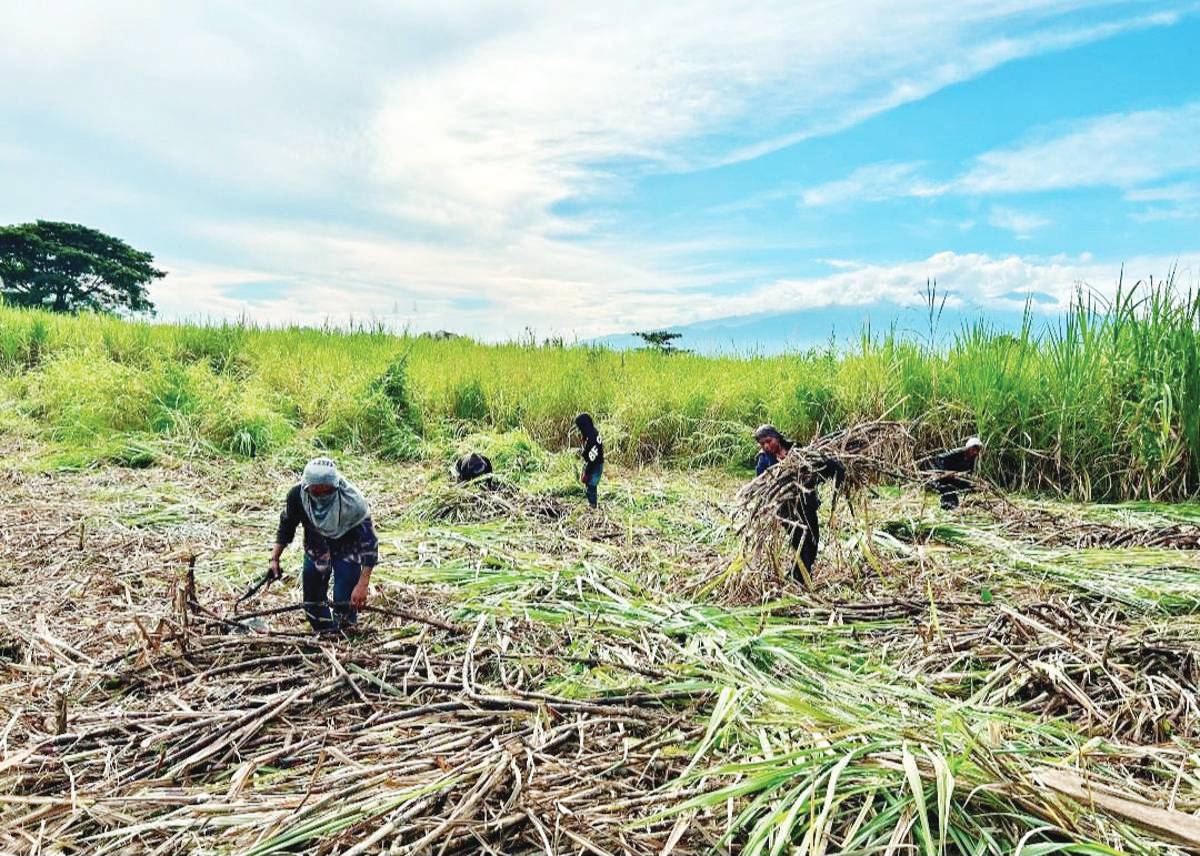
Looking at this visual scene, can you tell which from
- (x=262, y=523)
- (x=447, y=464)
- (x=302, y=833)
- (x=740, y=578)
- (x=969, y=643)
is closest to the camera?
(x=302, y=833)

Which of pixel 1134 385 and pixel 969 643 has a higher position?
pixel 1134 385

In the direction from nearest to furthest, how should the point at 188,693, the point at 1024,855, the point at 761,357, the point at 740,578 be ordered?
the point at 1024,855, the point at 188,693, the point at 740,578, the point at 761,357

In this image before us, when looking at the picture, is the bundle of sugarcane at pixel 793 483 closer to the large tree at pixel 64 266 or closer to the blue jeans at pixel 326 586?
the blue jeans at pixel 326 586

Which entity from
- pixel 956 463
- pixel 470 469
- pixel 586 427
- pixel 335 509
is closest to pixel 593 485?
pixel 586 427

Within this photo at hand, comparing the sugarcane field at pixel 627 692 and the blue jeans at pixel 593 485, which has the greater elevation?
the blue jeans at pixel 593 485

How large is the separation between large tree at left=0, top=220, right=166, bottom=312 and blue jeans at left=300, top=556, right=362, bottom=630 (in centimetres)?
3022

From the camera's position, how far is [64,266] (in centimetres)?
3070

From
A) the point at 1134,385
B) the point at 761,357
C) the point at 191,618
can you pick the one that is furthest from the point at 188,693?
the point at 761,357

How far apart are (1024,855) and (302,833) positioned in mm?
1622

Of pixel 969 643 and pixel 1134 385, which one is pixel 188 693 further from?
pixel 1134 385

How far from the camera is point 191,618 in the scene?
3395 millimetres

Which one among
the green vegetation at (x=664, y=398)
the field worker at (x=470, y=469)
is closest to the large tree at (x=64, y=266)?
the green vegetation at (x=664, y=398)

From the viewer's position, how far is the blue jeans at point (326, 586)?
3.34 m

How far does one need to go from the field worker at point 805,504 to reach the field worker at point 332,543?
190 cm
